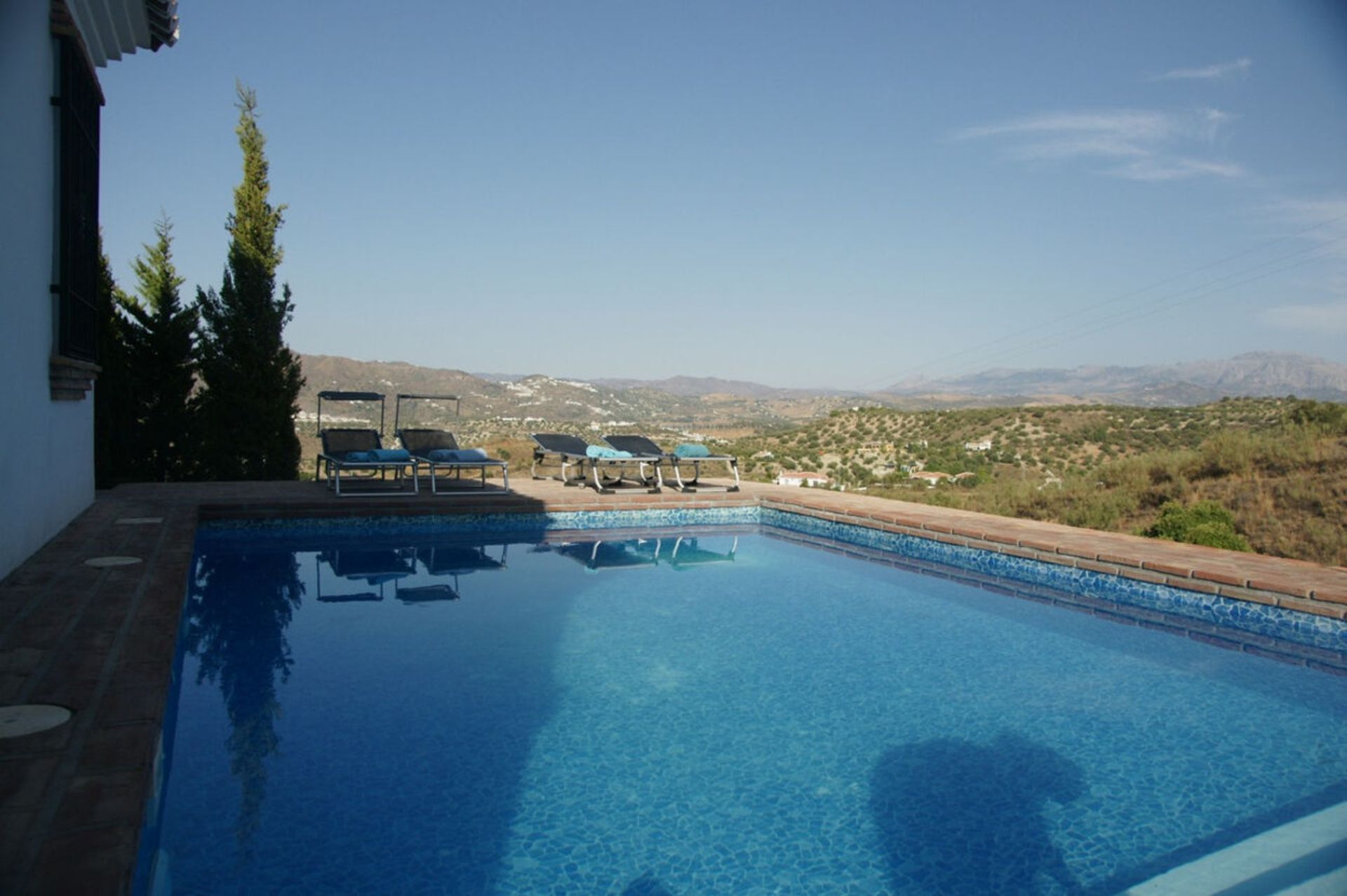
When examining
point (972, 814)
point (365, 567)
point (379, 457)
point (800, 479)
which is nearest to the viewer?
point (972, 814)

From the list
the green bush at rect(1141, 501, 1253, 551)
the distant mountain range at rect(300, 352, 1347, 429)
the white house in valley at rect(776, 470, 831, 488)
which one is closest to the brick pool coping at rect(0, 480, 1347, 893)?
the green bush at rect(1141, 501, 1253, 551)

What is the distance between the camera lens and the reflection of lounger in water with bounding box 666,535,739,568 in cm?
815

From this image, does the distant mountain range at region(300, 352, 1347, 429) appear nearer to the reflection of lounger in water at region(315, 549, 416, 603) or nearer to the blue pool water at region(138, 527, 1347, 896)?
the reflection of lounger in water at region(315, 549, 416, 603)

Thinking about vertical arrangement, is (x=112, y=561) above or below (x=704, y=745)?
above

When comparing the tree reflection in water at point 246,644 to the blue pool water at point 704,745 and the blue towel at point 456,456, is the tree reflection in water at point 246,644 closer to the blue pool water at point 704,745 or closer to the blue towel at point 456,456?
the blue pool water at point 704,745

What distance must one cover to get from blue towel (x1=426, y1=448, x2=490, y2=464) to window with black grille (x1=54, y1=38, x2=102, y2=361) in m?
3.31

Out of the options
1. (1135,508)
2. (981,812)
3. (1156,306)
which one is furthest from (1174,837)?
(1156,306)

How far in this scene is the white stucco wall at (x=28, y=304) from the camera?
169 inches

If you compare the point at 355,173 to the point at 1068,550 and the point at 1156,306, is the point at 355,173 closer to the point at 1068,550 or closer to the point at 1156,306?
the point at 1068,550

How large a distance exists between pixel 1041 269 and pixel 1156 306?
9.16m

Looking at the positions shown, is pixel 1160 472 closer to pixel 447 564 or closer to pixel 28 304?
pixel 447 564

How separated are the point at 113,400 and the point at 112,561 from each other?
5.41m

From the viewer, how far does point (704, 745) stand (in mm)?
3770

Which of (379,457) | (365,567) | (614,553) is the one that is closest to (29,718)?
(365,567)
